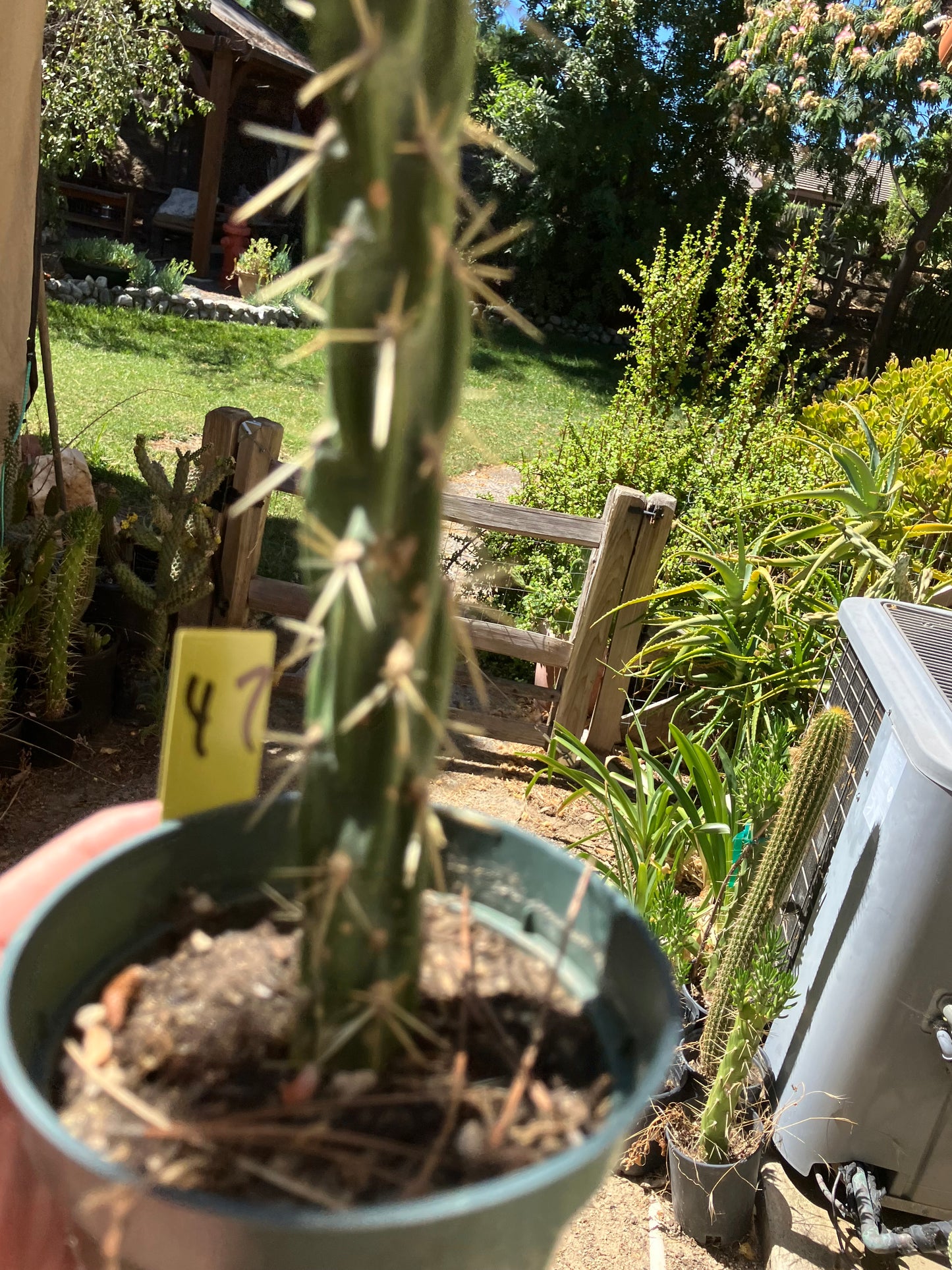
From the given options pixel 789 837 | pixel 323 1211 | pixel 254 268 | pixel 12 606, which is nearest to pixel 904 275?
pixel 254 268

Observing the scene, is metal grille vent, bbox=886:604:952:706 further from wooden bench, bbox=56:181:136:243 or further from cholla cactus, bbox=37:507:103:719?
wooden bench, bbox=56:181:136:243

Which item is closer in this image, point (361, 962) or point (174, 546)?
point (361, 962)

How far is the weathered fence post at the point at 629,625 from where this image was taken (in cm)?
371

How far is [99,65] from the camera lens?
7316mm

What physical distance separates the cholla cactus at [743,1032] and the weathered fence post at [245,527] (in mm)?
2412

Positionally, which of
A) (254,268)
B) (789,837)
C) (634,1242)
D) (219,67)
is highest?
(219,67)

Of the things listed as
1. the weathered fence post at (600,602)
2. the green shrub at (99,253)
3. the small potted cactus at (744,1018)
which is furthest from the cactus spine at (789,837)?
the green shrub at (99,253)

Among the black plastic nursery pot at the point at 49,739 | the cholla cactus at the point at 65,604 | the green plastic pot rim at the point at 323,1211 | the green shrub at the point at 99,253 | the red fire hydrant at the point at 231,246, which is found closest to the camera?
the green plastic pot rim at the point at 323,1211

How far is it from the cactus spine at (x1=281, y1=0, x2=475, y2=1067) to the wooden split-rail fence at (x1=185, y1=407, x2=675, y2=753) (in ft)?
9.87

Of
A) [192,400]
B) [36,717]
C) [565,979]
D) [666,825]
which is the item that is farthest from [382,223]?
[192,400]

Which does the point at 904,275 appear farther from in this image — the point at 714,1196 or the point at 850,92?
the point at 714,1196

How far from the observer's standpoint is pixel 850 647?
7.59 ft

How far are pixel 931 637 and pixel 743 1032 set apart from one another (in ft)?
3.07

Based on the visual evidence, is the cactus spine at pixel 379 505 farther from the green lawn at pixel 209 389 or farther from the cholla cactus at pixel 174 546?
the green lawn at pixel 209 389
